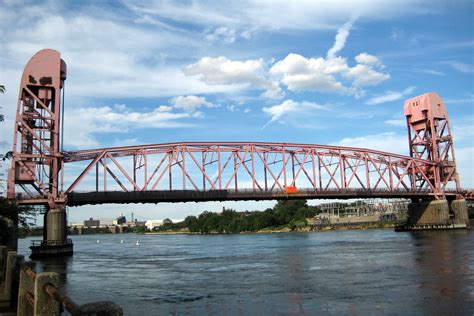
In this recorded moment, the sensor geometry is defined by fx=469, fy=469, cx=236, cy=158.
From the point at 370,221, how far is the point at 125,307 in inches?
7001

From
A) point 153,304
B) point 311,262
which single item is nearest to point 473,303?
point 153,304

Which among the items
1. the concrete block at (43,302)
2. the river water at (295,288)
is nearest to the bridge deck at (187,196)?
the river water at (295,288)

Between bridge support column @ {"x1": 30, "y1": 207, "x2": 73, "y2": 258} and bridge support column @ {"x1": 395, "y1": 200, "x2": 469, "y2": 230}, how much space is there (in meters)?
88.8

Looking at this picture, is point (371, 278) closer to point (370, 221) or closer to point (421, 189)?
point (421, 189)

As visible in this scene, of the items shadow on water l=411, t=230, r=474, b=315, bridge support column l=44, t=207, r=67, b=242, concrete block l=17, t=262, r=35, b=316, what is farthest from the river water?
bridge support column l=44, t=207, r=67, b=242

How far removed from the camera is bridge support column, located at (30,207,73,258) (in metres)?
68.7

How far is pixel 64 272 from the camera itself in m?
47.7

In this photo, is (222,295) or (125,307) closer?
(125,307)

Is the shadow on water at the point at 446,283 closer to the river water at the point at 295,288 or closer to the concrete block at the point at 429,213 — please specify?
the river water at the point at 295,288

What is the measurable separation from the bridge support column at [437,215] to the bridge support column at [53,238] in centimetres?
8879

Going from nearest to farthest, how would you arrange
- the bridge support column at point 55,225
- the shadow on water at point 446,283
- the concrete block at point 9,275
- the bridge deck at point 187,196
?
the concrete block at point 9,275 < the shadow on water at point 446,283 < the bridge support column at point 55,225 < the bridge deck at point 187,196

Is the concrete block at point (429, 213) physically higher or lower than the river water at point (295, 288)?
higher

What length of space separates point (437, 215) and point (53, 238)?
91.8 m

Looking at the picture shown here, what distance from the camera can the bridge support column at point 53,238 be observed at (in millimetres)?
68688
